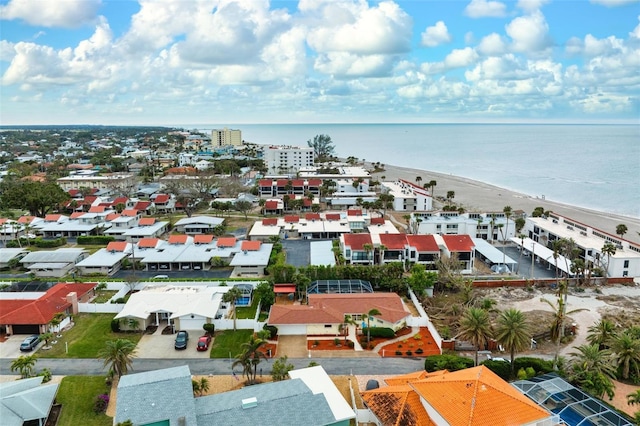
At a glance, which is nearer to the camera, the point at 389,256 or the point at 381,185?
the point at 389,256

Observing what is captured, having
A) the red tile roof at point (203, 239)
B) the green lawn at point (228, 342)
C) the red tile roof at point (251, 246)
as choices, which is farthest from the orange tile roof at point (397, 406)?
the red tile roof at point (203, 239)

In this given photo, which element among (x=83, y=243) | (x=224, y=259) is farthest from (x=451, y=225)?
(x=83, y=243)

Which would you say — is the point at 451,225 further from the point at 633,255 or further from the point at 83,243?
the point at 83,243

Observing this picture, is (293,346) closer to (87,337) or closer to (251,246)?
(87,337)

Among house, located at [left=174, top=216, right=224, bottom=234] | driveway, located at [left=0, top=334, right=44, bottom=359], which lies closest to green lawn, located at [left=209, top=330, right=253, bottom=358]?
driveway, located at [left=0, top=334, right=44, bottom=359]

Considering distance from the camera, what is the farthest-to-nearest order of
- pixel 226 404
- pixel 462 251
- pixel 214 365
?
1. pixel 462 251
2. pixel 214 365
3. pixel 226 404

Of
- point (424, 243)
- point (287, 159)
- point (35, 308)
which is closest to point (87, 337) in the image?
point (35, 308)
